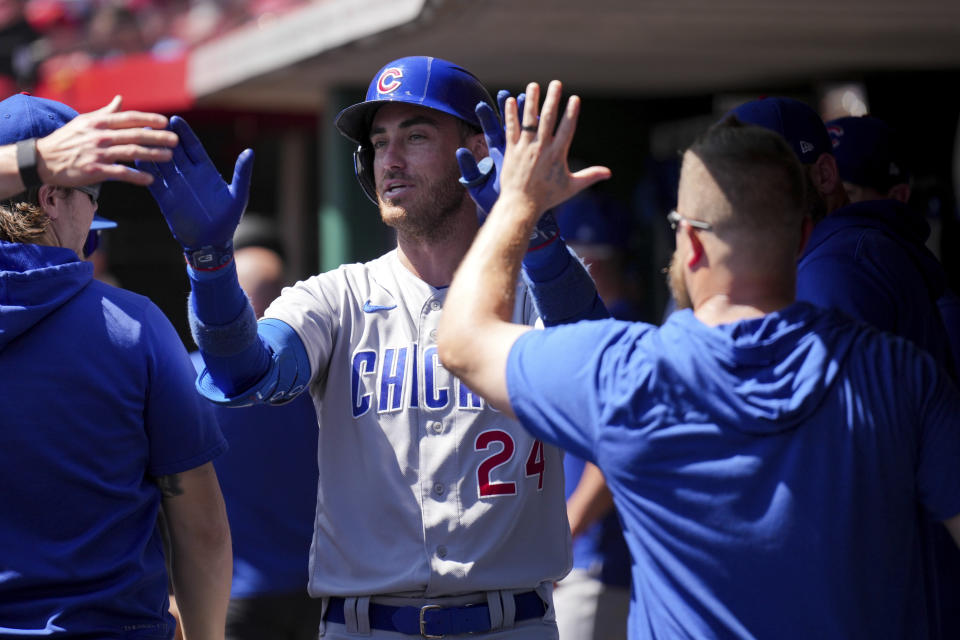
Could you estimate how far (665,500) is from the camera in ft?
7.24

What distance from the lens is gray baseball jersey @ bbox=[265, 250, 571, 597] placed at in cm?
293

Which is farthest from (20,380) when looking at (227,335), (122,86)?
(122,86)

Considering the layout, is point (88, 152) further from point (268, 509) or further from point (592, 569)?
point (592, 569)

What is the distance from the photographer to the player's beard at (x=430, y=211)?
3.14 metres

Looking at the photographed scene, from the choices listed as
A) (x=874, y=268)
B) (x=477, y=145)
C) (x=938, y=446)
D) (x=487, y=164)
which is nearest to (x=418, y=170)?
(x=477, y=145)

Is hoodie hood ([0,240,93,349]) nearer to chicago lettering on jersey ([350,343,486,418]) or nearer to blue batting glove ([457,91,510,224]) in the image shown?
chicago lettering on jersey ([350,343,486,418])

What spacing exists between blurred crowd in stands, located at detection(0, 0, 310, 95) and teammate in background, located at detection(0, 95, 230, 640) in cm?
686

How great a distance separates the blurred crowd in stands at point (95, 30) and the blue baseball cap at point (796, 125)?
258 inches

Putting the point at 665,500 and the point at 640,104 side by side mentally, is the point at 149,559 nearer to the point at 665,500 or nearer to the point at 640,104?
the point at 665,500

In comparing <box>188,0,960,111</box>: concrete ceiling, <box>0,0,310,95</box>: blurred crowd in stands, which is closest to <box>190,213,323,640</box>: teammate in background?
<box>188,0,960,111</box>: concrete ceiling

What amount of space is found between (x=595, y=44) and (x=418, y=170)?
4.26 meters

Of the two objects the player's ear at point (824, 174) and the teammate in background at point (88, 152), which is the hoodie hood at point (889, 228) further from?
the teammate in background at point (88, 152)

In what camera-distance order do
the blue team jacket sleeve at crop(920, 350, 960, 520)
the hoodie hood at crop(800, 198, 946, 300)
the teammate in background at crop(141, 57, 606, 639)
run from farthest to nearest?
1. the hoodie hood at crop(800, 198, 946, 300)
2. the teammate in background at crop(141, 57, 606, 639)
3. the blue team jacket sleeve at crop(920, 350, 960, 520)

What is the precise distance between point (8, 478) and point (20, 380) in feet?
0.68
